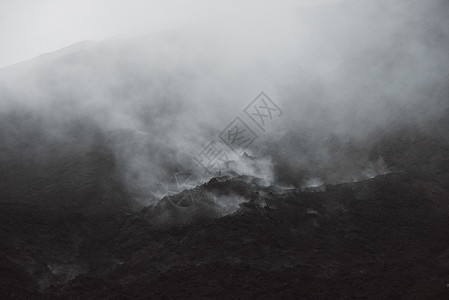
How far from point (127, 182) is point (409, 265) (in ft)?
77.5

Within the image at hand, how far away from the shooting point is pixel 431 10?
55188mm

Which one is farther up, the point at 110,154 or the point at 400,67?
the point at 400,67

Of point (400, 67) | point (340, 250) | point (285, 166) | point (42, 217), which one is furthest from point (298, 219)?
point (400, 67)

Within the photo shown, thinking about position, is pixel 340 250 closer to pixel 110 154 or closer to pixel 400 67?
pixel 110 154

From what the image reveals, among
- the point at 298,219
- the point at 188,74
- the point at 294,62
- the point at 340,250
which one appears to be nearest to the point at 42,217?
the point at 298,219

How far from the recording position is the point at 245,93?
177 ft

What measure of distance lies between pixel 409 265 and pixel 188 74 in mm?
42379

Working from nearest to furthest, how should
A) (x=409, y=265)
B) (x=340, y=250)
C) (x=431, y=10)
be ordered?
(x=409, y=265) < (x=340, y=250) < (x=431, y=10)

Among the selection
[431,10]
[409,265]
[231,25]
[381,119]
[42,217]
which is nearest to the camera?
[409,265]

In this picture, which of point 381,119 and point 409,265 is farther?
point 381,119

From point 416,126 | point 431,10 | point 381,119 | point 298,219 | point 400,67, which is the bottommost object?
Answer: point 298,219

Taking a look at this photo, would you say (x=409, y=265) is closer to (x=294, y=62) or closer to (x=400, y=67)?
(x=400, y=67)

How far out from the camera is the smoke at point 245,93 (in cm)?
3850

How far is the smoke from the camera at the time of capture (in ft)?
126
